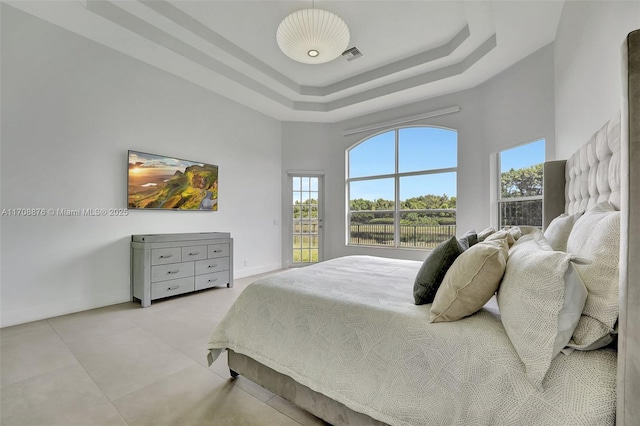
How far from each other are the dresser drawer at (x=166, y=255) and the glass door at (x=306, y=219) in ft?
8.06

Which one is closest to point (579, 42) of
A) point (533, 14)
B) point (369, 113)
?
point (533, 14)

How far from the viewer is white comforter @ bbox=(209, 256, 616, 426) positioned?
0.84 metres

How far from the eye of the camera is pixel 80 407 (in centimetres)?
154

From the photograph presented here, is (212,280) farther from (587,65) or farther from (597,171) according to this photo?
(587,65)

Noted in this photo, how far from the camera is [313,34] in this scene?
2.57 metres

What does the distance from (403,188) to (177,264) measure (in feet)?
12.3

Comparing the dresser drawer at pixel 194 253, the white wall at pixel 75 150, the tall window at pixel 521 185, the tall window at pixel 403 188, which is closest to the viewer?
the white wall at pixel 75 150

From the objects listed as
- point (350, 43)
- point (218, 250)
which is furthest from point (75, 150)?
point (350, 43)

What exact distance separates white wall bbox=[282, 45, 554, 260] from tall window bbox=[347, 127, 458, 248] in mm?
178

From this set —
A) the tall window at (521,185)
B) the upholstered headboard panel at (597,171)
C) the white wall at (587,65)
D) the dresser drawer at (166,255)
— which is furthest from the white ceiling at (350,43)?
the dresser drawer at (166,255)

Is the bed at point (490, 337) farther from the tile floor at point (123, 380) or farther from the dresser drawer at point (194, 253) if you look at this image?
the dresser drawer at point (194, 253)

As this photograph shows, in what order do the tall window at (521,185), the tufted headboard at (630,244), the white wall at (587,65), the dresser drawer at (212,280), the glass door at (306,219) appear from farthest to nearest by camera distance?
1. the glass door at (306,219)
2. the dresser drawer at (212,280)
3. the tall window at (521,185)
4. the white wall at (587,65)
5. the tufted headboard at (630,244)

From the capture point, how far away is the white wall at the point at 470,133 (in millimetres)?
3324

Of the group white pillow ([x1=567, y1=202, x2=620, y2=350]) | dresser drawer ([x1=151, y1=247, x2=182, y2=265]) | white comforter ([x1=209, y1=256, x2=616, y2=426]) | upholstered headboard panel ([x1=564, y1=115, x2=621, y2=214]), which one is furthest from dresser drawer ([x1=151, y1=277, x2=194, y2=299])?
upholstered headboard panel ([x1=564, y1=115, x2=621, y2=214])
